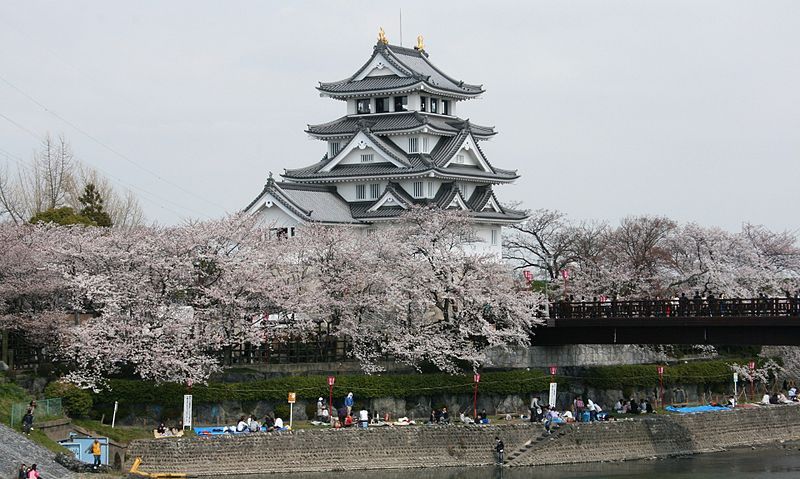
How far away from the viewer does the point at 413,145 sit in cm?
7925

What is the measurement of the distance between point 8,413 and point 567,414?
2516 cm

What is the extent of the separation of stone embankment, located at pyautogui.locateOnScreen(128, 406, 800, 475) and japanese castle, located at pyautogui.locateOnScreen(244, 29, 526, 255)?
19391 millimetres

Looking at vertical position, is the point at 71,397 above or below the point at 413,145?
below

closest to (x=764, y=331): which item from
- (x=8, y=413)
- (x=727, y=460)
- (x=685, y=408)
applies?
(x=727, y=460)

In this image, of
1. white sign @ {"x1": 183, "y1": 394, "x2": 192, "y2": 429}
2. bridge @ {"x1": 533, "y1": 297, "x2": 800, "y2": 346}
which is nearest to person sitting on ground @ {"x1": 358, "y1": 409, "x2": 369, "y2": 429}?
white sign @ {"x1": 183, "y1": 394, "x2": 192, "y2": 429}

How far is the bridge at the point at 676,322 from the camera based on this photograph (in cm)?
5812

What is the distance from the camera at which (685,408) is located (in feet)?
225

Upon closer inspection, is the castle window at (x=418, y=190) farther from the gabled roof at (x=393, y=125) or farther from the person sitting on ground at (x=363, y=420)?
the person sitting on ground at (x=363, y=420)

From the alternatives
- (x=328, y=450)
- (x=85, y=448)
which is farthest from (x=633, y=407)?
(x=85, y=448)

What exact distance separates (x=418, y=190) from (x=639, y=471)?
85.2 ft

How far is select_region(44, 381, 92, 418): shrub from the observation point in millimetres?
53781

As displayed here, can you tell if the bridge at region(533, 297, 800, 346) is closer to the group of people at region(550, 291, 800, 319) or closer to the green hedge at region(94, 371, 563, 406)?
the group of people at region(550, 291, 800, 319)

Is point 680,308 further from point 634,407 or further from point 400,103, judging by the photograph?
point 400,103

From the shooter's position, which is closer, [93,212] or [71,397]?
[71,397]
